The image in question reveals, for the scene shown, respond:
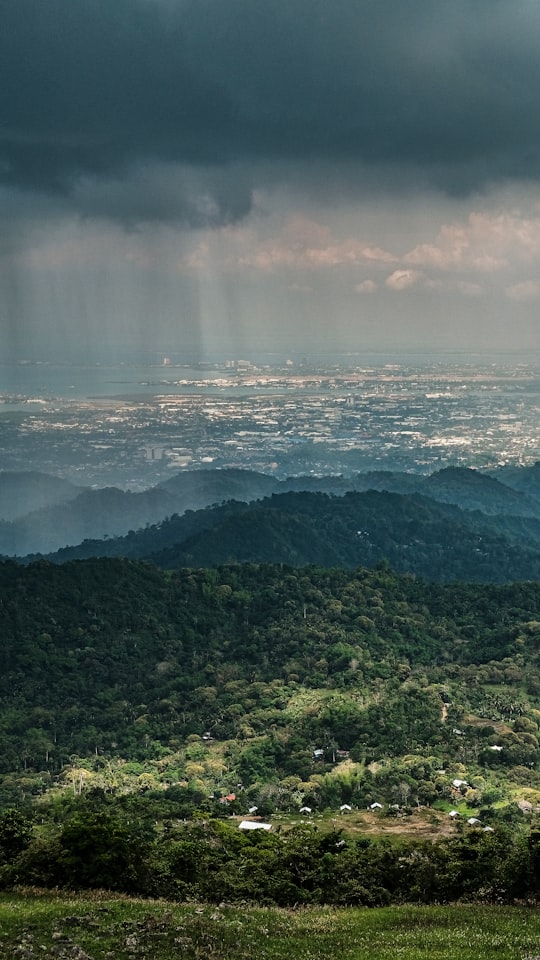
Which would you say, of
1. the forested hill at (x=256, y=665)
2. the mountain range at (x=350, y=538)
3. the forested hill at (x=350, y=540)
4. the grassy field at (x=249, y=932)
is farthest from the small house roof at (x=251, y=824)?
the forested hill at (x=350, y=540)

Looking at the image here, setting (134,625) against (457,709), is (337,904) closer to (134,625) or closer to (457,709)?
(457,709)

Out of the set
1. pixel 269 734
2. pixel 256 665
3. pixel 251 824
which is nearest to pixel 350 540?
pixel 256 665

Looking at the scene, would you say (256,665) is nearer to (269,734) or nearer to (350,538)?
(269,734)

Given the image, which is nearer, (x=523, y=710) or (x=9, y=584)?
(x=523, y=710)

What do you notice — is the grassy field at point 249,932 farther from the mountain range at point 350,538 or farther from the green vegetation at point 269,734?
the mountain range at point 350,538

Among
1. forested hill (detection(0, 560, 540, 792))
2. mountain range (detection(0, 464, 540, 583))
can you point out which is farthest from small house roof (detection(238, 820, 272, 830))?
mountain range (detection(0, 464, 540, 583))

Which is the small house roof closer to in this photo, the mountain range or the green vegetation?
the green vegetation

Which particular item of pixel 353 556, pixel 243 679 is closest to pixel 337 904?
pixel 243 679
